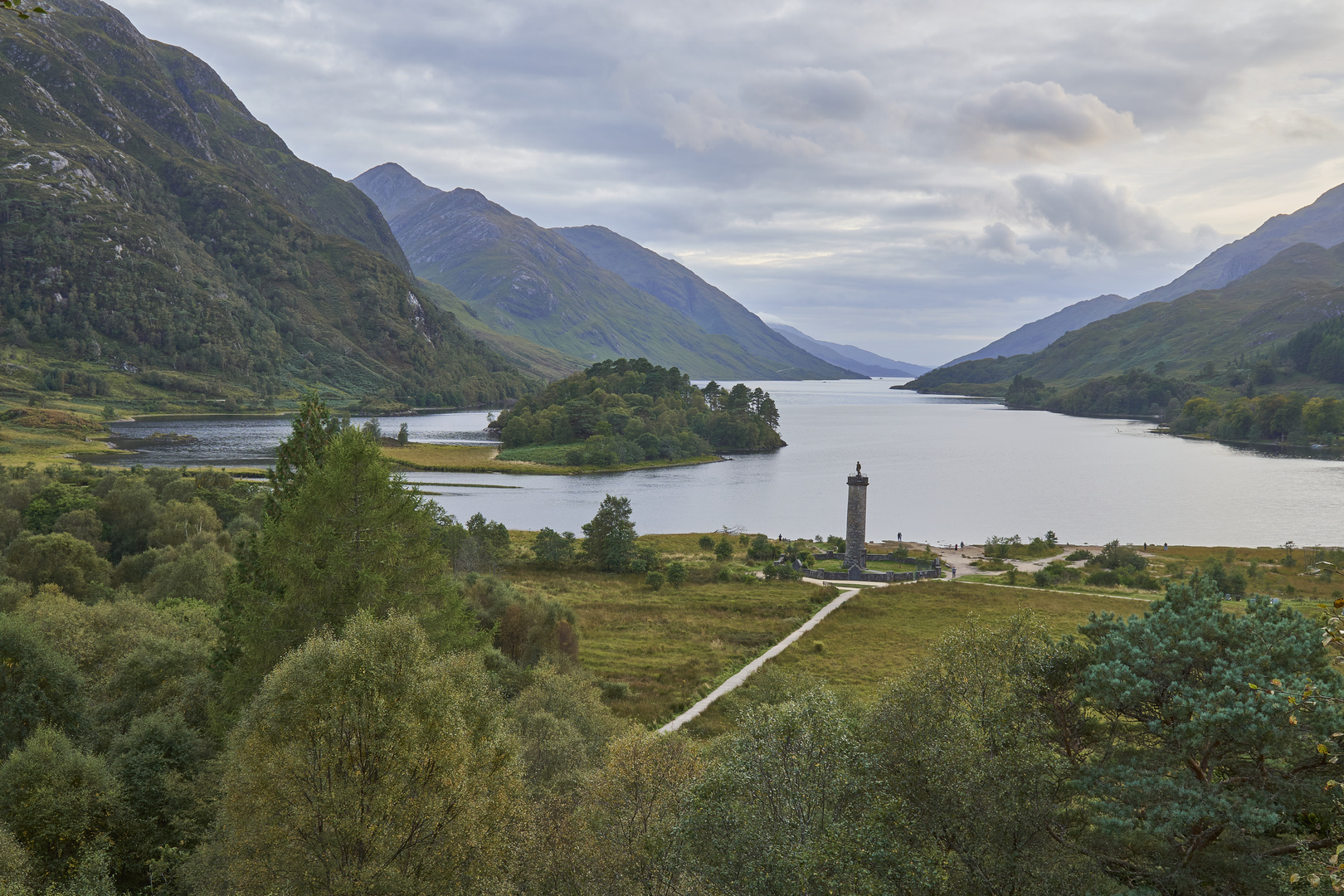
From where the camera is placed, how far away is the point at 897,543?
8338 centimetres

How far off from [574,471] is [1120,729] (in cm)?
13761

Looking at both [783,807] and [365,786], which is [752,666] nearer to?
[783,807]

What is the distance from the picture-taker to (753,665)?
1713 inches

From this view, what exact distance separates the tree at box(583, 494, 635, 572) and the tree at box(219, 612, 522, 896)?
183 feet

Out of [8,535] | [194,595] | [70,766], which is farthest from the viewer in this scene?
[8,535]

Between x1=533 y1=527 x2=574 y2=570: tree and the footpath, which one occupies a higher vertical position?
x1=533 y1=527 x2=574 y2=570: tree

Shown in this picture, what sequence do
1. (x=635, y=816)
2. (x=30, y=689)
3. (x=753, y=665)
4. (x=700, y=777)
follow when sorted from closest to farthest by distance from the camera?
(x=635, y=816) < (x=700, y=777) < (x=30, y=689) < (x=753, y=665)

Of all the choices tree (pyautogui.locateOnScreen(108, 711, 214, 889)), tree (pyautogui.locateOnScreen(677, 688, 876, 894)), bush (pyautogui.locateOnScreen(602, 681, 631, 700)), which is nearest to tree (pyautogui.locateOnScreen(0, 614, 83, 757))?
tree (pyautogui.locateOnScreen(108, 711, 214, 889))

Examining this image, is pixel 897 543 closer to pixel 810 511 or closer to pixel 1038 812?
pixel 810 511

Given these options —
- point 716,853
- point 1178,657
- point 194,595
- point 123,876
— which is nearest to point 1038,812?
point 1178,657

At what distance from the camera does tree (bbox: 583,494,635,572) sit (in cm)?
7494

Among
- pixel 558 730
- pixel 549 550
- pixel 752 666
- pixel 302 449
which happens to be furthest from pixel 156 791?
pixel 549 550

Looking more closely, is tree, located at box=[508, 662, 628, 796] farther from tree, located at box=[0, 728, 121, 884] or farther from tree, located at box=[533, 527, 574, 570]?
tree, located at box=[533, 527, 574, 570]

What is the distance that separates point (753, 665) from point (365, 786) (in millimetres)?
29424
